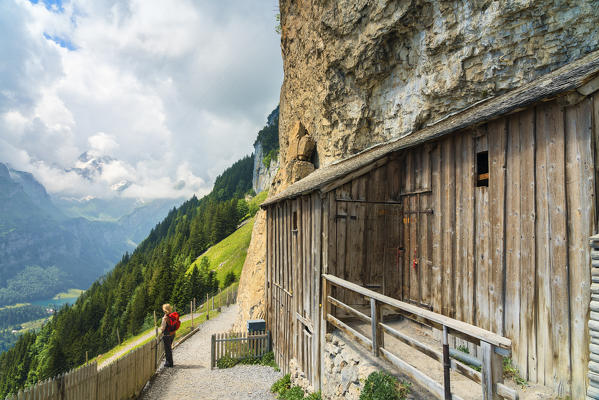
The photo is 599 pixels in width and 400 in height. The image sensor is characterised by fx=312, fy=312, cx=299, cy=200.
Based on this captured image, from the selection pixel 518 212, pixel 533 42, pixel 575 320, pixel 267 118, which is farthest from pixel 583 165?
pixel 267 118

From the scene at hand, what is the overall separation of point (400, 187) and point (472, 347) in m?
4.32

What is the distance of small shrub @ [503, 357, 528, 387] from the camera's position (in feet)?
17.8

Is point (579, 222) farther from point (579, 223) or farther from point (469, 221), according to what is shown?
point (469, 221)

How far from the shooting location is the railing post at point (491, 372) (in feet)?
11.9

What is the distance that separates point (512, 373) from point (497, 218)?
283cm

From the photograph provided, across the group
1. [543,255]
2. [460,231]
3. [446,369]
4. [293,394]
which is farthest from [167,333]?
[543,255]

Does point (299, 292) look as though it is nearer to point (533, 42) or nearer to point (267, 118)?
point (533, 42)

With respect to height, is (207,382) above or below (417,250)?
below

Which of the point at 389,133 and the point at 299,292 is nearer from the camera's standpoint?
the point at 299,292

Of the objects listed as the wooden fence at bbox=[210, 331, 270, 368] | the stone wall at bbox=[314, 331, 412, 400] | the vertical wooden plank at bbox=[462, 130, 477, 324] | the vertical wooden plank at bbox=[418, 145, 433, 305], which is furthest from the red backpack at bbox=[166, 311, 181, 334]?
the vertical wooden plank at bbox=[462, 130, 477, 324]

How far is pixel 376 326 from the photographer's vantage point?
586cm

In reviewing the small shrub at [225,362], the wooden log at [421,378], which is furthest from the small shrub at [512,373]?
the small shrub at [225,362]

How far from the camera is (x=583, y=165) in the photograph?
4895 mm

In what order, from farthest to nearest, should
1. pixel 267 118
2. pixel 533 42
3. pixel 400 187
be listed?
pixel 267 118, pixel 400 187, pixel 533 42
